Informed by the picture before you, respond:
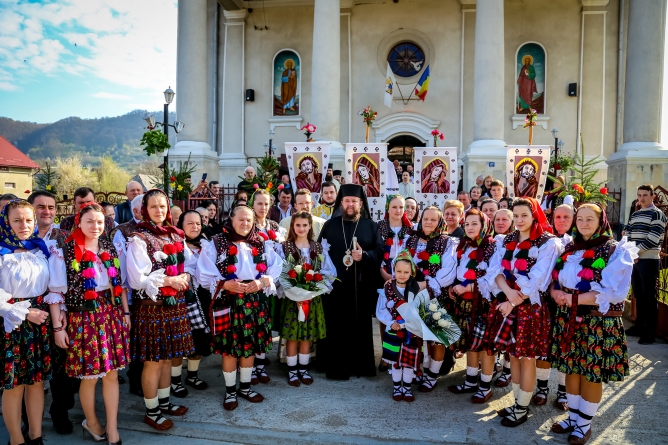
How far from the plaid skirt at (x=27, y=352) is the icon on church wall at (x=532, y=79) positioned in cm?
1759

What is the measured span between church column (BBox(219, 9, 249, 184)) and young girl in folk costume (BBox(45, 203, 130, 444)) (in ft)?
50.1

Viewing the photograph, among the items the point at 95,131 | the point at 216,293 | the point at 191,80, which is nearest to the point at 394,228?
the point at 216,293

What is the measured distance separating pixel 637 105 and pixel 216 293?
53.6 feet

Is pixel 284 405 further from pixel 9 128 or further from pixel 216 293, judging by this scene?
pixel 9 128

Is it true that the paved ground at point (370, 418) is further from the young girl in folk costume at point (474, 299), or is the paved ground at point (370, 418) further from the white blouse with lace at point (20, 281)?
Answer: the white blouse with lace at point (20, 281)

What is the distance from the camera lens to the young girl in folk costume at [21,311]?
3629 millimetres

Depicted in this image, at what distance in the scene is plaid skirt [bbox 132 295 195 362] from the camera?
4.27 m

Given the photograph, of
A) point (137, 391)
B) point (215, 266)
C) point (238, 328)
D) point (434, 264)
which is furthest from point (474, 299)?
point (137, 391)

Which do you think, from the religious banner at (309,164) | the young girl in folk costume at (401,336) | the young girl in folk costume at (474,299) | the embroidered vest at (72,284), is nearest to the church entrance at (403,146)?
the religious banner at (309,164)

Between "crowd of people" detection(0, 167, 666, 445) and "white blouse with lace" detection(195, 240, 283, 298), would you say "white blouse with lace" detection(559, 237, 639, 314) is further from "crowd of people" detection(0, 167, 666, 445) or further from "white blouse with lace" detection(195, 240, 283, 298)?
"white blouse with lace" detection(195, 240, 283, 298)

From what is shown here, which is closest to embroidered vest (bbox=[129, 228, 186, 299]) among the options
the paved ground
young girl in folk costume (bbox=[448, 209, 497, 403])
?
the paved ground

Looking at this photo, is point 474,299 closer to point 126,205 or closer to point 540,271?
point 540,271

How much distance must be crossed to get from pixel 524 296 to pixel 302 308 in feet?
7.88

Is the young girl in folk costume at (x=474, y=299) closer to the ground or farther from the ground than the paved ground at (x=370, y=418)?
farther from the ground
